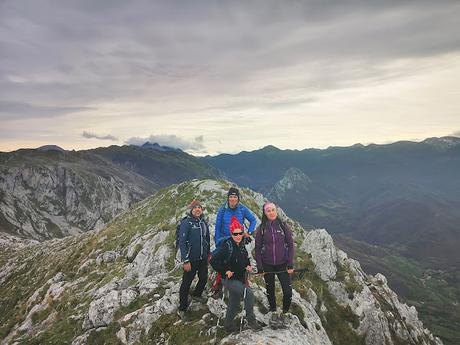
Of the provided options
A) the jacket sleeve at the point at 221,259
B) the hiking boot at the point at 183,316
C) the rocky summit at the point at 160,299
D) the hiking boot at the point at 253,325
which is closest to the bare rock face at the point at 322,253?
the rocky summit at the point at 160,299

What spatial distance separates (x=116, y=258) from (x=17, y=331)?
36.7 feet

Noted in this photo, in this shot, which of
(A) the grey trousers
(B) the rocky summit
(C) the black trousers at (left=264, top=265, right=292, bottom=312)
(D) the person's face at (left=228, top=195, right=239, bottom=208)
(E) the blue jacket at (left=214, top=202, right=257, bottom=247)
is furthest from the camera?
(B) the rocky summit

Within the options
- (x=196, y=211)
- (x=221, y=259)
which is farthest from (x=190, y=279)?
(x=196, y=211)

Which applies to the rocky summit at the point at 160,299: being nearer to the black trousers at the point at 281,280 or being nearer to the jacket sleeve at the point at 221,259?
the black trousers at the point at 281,280

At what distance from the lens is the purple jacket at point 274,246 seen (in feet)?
51.3

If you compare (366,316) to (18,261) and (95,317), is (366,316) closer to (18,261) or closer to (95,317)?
(95,317)

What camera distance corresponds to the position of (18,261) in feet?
208

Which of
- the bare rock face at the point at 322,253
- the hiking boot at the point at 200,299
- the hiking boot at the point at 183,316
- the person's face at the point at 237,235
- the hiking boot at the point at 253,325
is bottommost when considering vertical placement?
the bare rock face at the point at 322,253

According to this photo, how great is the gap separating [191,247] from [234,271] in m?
3.11

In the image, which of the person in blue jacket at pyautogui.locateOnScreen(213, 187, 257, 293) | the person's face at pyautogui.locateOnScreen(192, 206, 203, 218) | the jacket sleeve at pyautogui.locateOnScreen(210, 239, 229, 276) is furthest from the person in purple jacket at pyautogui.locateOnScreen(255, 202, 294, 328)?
the person's face at pyautogui.locateOnScreen(192, 206, 203, 218)

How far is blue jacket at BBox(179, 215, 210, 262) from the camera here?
54.5 feet

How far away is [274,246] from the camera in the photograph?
15.6 metres

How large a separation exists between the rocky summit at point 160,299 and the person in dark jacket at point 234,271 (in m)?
0.72

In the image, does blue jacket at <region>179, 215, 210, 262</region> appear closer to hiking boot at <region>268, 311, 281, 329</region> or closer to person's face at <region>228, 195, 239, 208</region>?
person's face at <region>228, 195, 239, 208</region>
